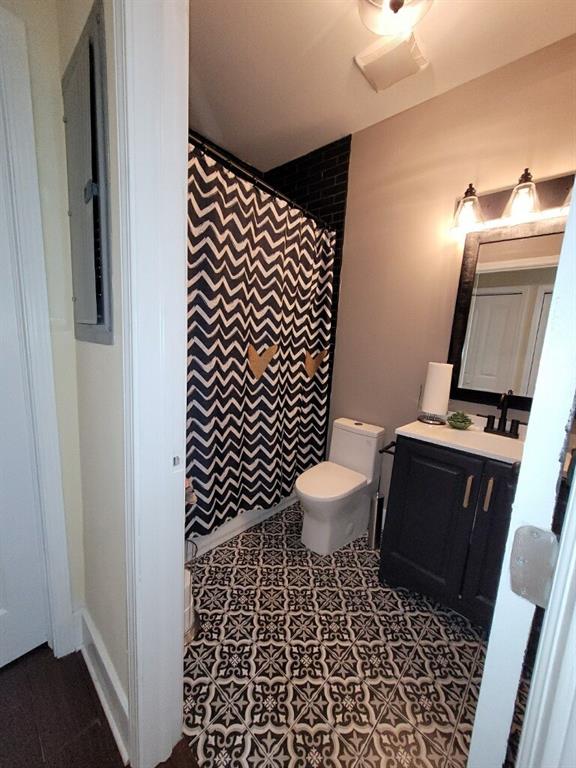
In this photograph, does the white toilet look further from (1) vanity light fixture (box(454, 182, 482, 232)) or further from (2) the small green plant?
(1) vanity light fixture (box(454, 182, 482, 232))

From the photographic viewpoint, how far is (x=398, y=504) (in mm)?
1664

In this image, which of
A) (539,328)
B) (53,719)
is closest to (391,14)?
(539,328)

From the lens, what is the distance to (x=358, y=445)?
7.14 ft

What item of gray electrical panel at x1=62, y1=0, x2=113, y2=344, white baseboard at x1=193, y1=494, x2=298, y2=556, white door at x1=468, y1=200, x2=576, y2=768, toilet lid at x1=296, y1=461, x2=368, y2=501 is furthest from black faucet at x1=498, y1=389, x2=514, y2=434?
gray electrical panel at x1=62, y1=0, x2=113, y2=344

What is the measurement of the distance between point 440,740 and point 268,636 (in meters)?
0.69

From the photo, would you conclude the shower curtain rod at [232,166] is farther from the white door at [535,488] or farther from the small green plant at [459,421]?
the white door at [535,488]

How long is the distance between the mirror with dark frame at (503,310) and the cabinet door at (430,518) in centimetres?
53

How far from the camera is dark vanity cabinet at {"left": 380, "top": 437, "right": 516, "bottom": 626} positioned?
138cm

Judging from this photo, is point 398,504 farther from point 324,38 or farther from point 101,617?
point 324,38

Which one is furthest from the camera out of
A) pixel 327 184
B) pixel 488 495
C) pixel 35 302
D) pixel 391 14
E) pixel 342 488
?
pixel 327 184

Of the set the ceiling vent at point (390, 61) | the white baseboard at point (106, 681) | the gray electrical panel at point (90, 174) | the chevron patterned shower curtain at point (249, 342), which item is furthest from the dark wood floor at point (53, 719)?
the ceiling vent at point (390, 61)

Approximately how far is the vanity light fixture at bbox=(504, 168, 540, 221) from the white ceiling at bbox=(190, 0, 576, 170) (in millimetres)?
582

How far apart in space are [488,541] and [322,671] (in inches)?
34.4

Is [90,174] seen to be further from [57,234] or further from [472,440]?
[472,440]
